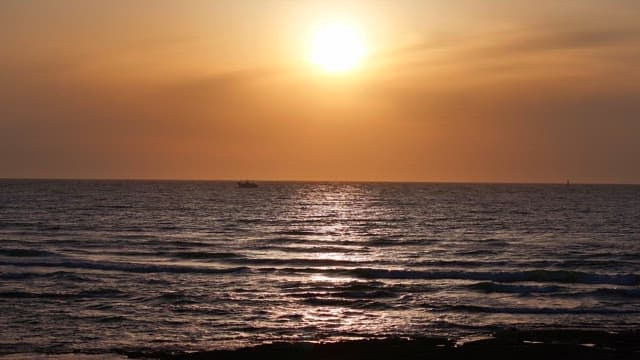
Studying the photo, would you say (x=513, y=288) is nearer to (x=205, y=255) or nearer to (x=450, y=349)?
(x=450, y=349)

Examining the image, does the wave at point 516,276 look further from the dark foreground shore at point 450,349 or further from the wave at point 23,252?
the wave at point 23,252

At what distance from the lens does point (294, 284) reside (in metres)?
36.8

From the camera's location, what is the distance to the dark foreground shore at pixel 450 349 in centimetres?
2206

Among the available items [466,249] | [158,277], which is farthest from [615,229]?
[158,277]

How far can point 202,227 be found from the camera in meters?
73.8

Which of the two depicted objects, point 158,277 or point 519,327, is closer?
point 519,327

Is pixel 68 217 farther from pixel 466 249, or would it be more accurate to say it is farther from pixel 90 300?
pixel 90 300

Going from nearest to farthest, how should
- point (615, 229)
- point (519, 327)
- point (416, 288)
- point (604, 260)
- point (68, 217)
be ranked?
point (519, 327), point (416, 288), point (604, 260), point (615, 229), point (68, 217)

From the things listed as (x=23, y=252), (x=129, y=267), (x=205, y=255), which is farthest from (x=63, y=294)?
(x=23, y=252)

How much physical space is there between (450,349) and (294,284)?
1447 cm

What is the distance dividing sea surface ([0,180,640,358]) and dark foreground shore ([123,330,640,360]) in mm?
1179

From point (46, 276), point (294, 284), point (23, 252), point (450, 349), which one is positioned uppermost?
point (23, 252)

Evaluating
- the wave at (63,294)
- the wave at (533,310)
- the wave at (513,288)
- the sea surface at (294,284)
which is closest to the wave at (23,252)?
the sea surface at (294,284)

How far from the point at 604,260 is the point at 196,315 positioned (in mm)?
26609
